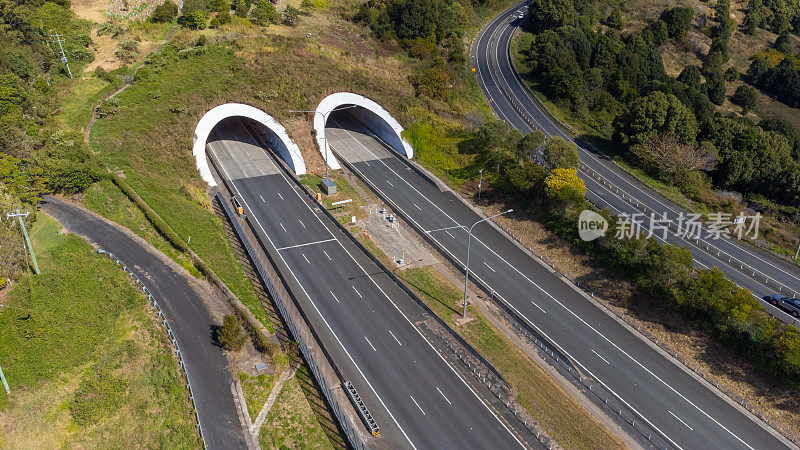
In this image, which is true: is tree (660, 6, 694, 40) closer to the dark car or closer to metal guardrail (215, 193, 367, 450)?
the dark car

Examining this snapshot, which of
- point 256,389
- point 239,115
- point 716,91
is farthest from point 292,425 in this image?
point 716,91

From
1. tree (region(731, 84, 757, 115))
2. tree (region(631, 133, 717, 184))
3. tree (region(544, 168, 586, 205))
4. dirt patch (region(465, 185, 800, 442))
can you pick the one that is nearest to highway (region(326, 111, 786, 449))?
dirt patch (region(465, 185, 800, 442))

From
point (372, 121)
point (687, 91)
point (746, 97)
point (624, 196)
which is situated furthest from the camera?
point (746, 97)

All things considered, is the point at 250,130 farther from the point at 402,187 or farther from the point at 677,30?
the point at 677,30

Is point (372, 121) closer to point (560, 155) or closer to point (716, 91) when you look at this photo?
point (560, 155)

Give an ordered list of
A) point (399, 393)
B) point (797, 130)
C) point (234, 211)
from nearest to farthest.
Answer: point (399, 393)
point (234, 211)
point (797, 130)

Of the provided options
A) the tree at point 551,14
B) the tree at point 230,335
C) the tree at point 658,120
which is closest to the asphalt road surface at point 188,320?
the tree at point 230,335

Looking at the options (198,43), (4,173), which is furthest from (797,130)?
(4,173)
